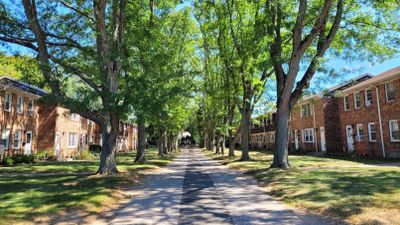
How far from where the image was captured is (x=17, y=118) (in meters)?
28.2

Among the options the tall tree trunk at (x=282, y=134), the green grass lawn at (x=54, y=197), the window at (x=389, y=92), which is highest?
the window at (x=389, y=92)

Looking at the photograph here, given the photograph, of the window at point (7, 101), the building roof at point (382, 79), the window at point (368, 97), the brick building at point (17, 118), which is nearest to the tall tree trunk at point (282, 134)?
the building roof at point (382, 79)

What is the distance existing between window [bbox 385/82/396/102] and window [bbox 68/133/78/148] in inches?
1130

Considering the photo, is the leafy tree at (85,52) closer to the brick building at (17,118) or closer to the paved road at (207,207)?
the paved road at (207,207)

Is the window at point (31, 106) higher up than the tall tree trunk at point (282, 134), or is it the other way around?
the window at point (31, 106)

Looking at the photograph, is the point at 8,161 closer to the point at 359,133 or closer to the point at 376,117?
the point at 376,117

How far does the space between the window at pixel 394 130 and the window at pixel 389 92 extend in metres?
1.54

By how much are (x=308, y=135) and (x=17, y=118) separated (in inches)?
1093

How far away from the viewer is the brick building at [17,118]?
85.1 feet

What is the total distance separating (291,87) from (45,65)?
10616 millimetres

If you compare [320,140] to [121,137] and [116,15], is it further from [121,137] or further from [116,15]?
[121,137]

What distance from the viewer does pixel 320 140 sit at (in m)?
36.4

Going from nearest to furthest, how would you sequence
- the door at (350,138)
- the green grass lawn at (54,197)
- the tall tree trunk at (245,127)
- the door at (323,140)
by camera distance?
the green grass lawn at (54,197)
the tall tree trunk at (245,127)
the door at (350,138)
the door at (323,140)

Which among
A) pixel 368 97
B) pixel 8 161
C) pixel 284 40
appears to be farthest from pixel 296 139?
pixel 8 161
